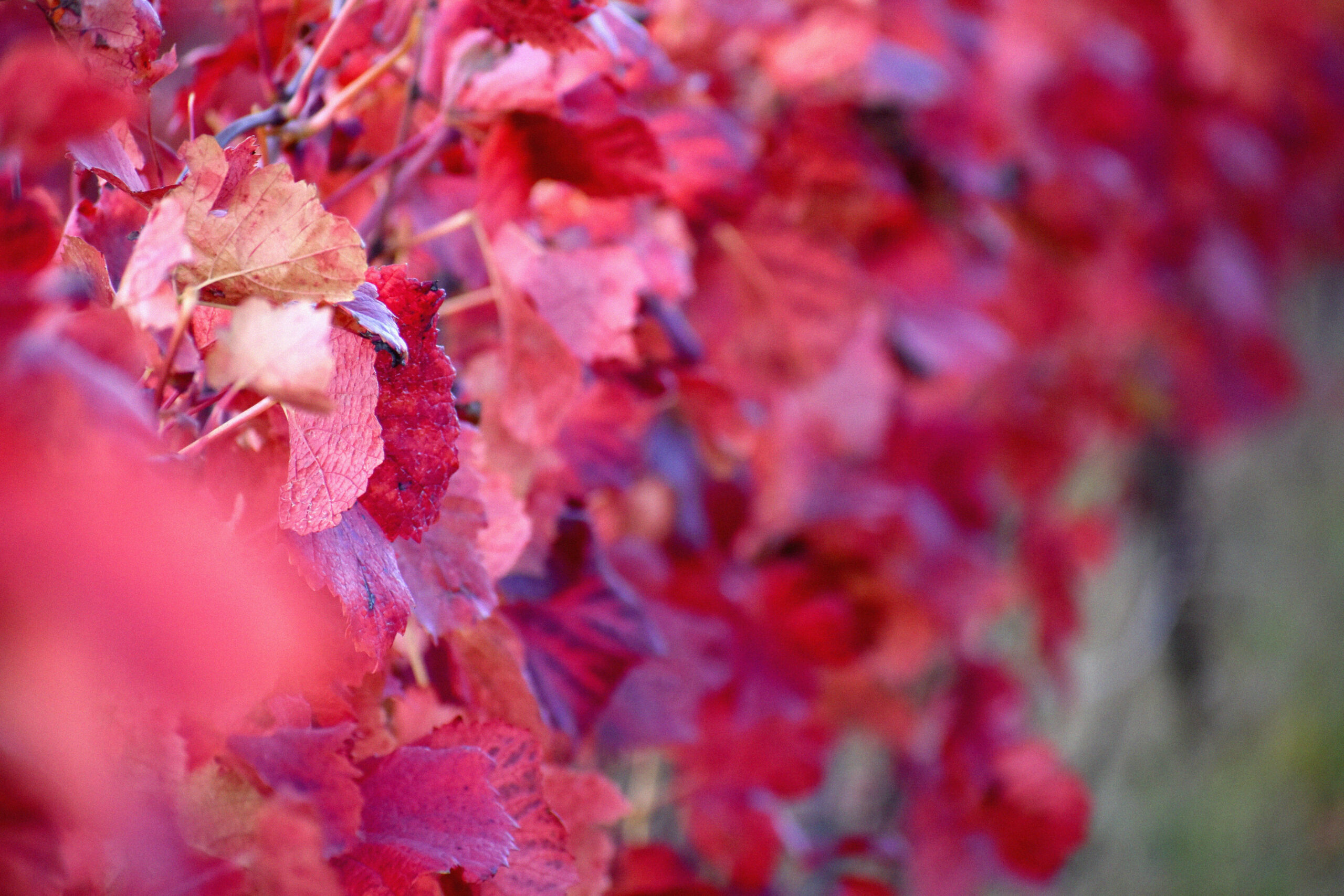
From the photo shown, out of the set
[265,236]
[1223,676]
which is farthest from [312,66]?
[1223,676]

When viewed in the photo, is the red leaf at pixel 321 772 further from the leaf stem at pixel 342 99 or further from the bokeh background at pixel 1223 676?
the bokeh background at pixel 1223 676

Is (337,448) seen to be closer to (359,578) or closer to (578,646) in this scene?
(359,578)

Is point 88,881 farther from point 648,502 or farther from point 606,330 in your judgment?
point 648,502

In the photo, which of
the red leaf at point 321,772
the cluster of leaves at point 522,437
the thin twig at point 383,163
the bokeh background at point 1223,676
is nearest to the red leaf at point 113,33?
→ the cluster of leaves at point 522,437

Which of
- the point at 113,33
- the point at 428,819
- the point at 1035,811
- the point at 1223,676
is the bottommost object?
the point at 1223,676

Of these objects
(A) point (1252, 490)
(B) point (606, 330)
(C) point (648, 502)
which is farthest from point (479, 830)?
(A) point (1252, 490)

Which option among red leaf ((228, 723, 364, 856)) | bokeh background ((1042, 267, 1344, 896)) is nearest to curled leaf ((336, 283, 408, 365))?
red leaf ((228, 723, 364, 856))

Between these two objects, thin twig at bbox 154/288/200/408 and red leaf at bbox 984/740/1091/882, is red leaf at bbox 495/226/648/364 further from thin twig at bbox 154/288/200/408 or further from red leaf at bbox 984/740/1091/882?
red leaf at bbox 984/740/1091/882

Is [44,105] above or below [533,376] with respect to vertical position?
above
